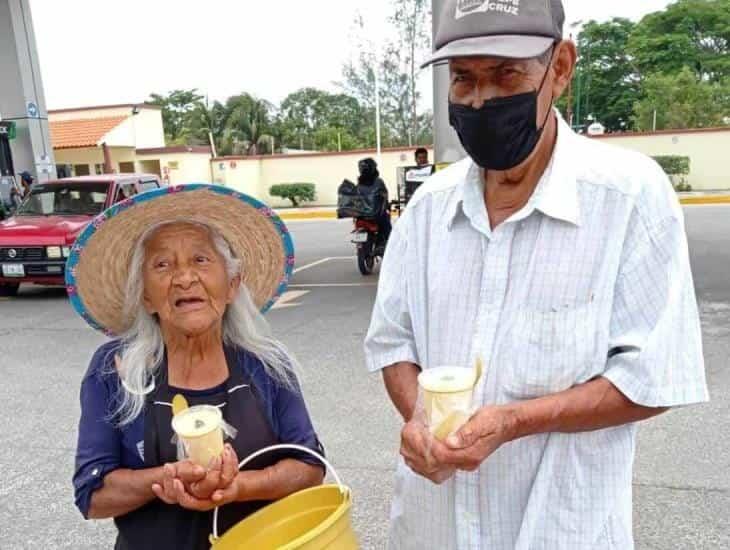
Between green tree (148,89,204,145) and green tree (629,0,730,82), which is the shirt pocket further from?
green tree (148,89,204,145)

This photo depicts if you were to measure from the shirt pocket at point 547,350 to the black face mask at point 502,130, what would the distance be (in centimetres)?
34

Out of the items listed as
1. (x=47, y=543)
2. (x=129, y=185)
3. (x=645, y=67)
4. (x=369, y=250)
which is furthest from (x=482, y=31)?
(x=645, y=67)

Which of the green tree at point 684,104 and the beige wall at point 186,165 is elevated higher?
the green tree at point 684,104

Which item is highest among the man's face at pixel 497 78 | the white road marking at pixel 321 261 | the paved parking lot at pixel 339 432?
the man's face at pixel 497 78

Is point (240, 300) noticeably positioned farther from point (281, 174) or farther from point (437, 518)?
point (281, 174)

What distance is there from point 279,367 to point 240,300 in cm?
25

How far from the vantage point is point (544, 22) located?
4.20 ft

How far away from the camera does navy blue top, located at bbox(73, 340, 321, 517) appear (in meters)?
1.65

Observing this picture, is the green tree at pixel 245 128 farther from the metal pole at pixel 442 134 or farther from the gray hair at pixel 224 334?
the gray hair at pixel 224 334

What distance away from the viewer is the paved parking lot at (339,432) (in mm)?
3020

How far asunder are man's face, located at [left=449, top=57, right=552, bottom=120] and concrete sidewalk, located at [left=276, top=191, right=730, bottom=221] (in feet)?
62.7

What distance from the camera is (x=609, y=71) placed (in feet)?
145

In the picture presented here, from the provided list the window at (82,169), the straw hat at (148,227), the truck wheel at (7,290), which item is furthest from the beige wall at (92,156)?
the straw hat at (148,227)

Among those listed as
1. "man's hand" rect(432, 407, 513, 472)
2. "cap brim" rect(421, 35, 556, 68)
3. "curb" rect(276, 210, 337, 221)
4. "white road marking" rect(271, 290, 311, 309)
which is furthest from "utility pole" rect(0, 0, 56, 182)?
"man's hand" rect(432, 407, 513, 472)
